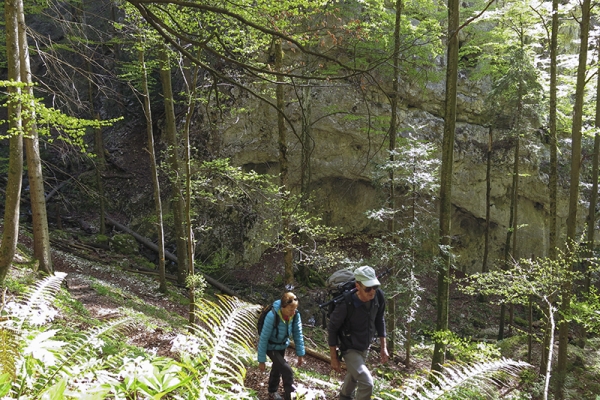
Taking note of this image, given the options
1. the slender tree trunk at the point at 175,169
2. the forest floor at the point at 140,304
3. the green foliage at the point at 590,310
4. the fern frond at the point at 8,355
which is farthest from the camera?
the slender tree trunk at the point at 175,169

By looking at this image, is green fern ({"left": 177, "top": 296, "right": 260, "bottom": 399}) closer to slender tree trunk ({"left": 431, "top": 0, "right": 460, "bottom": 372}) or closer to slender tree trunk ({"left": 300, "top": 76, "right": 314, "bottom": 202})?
slender tree trunk ({"left": 300, "top": 76, "right": 314, "bottom": 202})

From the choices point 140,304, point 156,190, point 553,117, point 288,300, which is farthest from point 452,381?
point 156,190

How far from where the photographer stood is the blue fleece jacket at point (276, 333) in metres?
4.11

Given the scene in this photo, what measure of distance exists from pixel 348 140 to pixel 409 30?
24.7 ft

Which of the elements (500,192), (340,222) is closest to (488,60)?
(500,192)

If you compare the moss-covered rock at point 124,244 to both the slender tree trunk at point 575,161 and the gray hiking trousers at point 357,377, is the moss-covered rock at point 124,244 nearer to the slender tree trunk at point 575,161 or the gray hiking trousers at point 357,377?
the gray hiking trousers at point 357,377

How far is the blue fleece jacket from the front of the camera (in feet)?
13.5

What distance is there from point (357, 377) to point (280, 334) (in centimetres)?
96

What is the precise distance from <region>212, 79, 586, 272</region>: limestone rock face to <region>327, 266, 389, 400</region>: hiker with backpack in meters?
12.1

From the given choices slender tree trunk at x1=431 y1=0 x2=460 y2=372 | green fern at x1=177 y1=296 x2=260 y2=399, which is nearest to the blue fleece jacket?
green fern at x1=177 y1=296 x2=260 y2=399

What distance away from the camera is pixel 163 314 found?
336 inches

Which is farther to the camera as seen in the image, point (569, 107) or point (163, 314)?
point (569, 107)

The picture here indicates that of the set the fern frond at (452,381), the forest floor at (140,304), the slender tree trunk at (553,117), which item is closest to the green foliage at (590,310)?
the slender tree trunk at (553,117)

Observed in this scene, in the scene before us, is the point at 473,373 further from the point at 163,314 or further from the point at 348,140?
the point at 348,140
